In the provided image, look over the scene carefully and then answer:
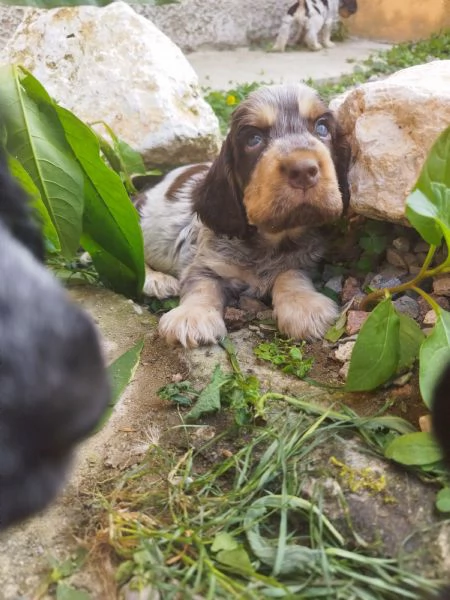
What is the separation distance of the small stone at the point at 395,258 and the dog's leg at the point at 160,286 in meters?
0.94

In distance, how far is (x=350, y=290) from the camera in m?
2.44

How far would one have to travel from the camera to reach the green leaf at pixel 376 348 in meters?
1.73

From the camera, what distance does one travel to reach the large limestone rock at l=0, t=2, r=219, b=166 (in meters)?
3.50

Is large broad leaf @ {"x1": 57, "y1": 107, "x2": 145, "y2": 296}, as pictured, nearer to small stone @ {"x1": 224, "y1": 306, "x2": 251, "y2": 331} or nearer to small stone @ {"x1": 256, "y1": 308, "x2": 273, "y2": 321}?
small stone @ {"x1": 224, "y1": 306, "x2": 251, "y2": 331}

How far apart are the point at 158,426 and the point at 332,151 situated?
4.27 feet

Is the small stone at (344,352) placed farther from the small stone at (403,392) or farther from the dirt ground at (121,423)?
the small stone at (403,392)

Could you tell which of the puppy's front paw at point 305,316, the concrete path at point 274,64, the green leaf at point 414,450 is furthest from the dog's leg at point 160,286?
the concrete path at point 274,64

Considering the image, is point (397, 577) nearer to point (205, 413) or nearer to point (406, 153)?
point (205, 413)

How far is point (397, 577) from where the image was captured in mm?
1204

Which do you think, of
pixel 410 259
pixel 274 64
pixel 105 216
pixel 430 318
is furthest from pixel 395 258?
pixel 274 64

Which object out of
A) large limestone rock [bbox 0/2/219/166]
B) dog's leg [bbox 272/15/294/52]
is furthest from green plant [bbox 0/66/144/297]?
dog's leg [bbox 272/15/294/52]

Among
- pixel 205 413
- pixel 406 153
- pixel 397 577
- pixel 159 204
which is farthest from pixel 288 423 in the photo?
pixel 159 204

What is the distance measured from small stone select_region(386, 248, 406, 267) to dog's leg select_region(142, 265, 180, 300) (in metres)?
0.94

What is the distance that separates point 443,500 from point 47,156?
3.58 feet
